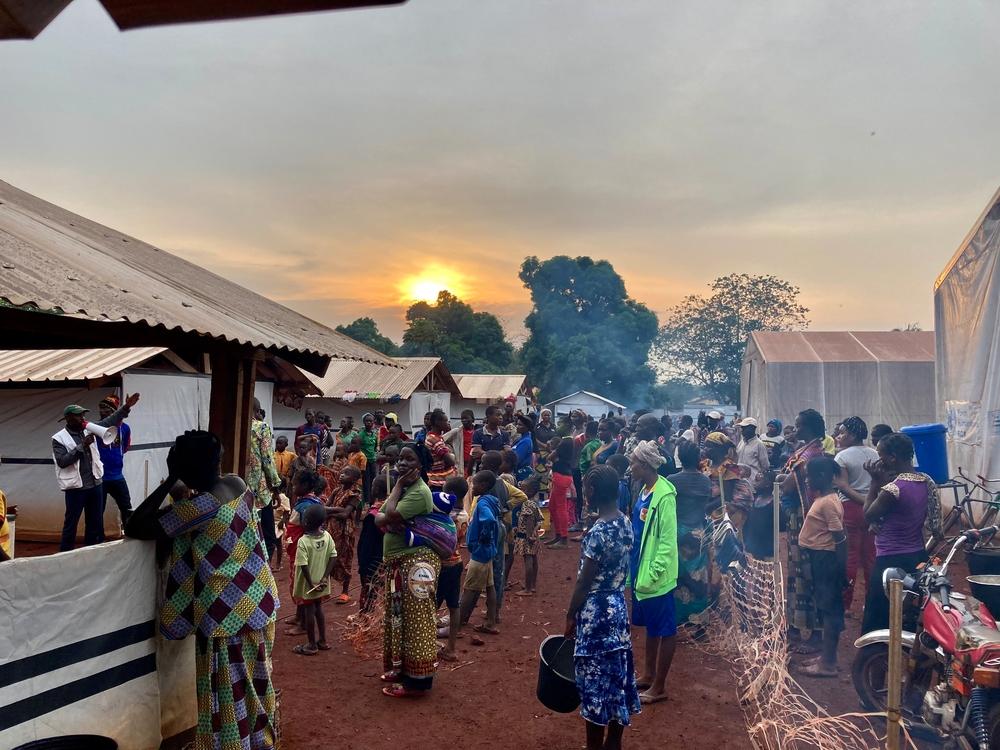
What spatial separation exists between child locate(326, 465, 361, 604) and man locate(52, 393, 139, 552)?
3.46 m

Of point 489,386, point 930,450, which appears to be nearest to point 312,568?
point 930,450

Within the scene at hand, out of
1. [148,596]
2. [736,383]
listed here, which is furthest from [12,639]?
[736,383]

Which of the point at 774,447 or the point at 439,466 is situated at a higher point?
the point at 774,447

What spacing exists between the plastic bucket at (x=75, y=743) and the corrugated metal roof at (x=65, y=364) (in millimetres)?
8127

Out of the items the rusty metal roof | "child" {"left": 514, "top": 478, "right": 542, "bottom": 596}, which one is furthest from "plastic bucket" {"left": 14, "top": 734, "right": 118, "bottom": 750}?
"child" {"left": 514, "top": 478, "right": 542, "bottom": 596}

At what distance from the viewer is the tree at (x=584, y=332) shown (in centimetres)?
4875

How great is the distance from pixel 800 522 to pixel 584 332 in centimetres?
4405

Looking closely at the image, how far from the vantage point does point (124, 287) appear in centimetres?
347

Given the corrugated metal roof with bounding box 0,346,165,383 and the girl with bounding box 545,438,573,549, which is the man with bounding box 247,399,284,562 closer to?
the corrugated metal roof with bounding box 0,346,165,383

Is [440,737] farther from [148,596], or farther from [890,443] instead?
[890,443]

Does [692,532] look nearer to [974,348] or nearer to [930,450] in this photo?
[930,450]

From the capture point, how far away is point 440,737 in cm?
507

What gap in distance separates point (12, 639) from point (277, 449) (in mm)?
7409

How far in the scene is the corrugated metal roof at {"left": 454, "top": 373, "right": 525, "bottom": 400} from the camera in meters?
32.2
